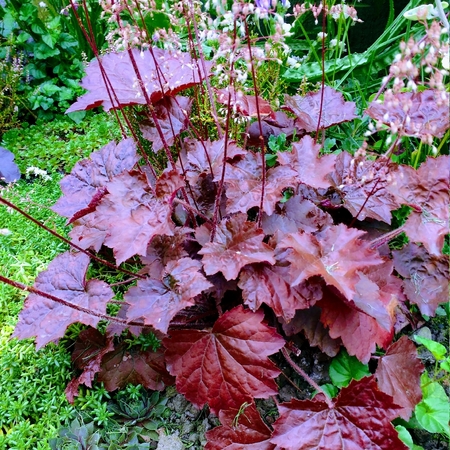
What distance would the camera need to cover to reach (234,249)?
1.38 m

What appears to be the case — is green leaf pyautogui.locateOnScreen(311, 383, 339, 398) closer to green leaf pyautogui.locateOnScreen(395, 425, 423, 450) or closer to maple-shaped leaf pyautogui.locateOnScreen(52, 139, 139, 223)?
green leaf pyautogui.locateOnScreen(395, 425, 423, 450)

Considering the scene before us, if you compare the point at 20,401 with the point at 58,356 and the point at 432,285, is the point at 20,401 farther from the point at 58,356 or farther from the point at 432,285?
the point at 432,285

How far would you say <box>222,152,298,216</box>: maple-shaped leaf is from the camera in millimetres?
1453

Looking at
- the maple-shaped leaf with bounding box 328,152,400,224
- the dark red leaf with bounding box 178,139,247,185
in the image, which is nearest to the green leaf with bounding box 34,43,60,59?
the dark red leaf with bounding box 178,139,247,185

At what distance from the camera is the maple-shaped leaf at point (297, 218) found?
1.53 metres

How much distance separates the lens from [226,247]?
1.40 metres

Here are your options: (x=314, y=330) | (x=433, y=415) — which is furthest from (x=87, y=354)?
(x=433, y=415)

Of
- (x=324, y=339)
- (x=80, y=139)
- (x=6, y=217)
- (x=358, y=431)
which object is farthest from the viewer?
(x=80, y=139)

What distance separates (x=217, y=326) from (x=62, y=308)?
48 cm

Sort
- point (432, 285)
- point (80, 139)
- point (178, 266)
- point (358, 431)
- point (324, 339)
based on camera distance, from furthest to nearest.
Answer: point (80, 139)
point (432, 285)
point (324, 339)
point (178, 266)
point (358, 431)

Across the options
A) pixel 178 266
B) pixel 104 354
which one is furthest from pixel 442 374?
pixel 104 354

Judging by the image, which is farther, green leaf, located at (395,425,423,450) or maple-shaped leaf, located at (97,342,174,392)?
maple-shaped leaf, located at (97,342,174,392)

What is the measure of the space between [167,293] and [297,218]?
1.74ft

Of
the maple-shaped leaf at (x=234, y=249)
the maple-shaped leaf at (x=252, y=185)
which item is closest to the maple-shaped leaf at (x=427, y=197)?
the maple-shaped leaf at (x=252, y=185)
